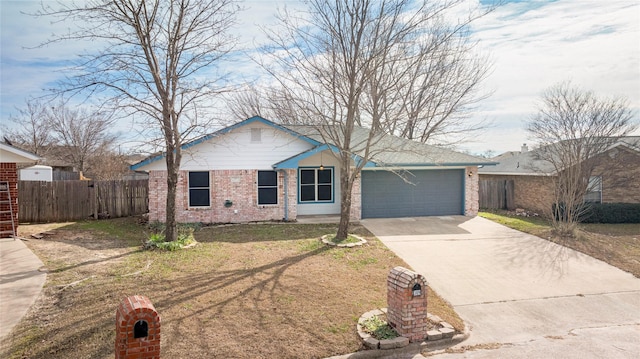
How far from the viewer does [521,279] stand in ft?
28.1

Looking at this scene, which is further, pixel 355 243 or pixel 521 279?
pixel 355 243

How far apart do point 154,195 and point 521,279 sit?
12352 millimetres

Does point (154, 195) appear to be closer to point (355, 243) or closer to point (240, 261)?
point (240, 261)

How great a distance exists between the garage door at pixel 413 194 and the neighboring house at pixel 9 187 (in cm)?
1159

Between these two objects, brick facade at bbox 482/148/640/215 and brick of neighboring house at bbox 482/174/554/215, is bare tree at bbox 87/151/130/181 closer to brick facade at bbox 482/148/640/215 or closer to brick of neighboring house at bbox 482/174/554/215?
brick of neighboring house at bbox 482/174/554/215

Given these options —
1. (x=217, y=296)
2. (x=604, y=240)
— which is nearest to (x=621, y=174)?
(x=604, y=240)

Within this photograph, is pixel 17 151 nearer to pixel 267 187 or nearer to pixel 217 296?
pixel 267 187

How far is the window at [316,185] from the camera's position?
16297mm

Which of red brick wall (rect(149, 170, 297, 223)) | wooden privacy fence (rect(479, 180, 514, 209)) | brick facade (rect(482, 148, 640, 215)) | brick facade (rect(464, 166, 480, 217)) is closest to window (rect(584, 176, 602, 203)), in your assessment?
brick facade (rect(482, 148, 640, 215))

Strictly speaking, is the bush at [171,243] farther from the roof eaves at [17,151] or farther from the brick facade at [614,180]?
the brick facade at [614,180]

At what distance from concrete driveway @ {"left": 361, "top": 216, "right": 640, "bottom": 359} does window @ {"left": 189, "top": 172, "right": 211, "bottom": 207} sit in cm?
667

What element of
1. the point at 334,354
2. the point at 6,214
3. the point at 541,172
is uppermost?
the point at 541,172

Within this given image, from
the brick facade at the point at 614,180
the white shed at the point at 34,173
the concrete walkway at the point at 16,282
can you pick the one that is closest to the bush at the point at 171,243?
the concrete walkway at the point at 16,282

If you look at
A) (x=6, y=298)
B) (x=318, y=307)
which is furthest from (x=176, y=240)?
(x=318, y=307)
